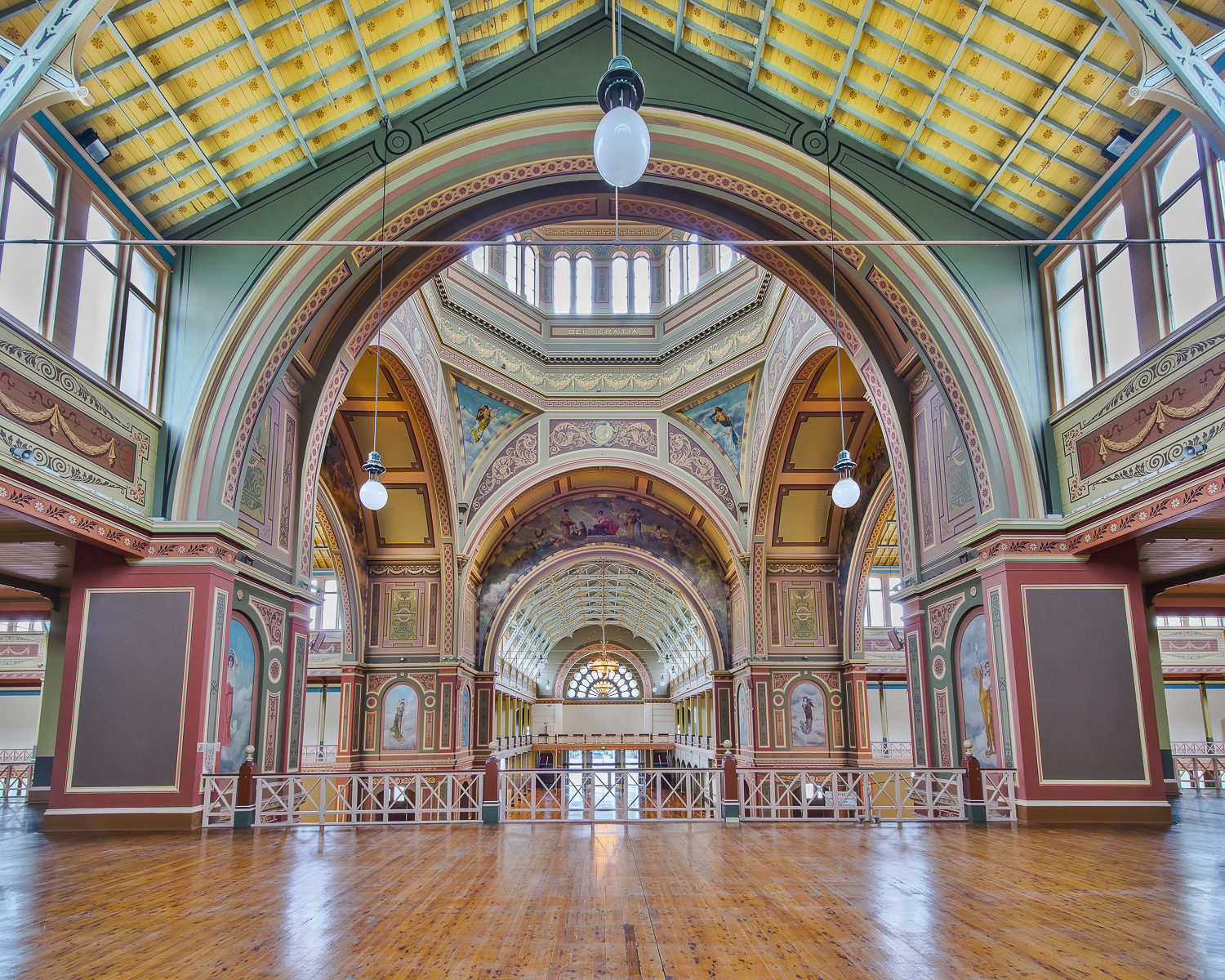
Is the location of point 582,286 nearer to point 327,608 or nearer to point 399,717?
point 399,717

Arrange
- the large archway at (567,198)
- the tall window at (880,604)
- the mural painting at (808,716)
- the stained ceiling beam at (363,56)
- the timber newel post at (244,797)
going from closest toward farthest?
the stained ceiling beam at (363,56) < the timber newel post at (244,797) < the large archway at (567,198) < the mural painting at (808,716) < the tall window at (880,604)

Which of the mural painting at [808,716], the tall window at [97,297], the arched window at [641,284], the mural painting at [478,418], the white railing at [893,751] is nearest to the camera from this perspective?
the tall window at [97,297]

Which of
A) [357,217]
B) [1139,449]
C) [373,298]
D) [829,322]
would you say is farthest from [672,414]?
[1139,449]

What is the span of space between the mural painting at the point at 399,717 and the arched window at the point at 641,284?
40.8ft

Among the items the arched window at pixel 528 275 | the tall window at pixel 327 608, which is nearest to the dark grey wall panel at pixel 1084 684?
the arched window at pixel 528 275

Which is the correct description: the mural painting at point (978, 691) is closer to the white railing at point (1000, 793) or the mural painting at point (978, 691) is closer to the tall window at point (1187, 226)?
the white railing at point (1000, 793)

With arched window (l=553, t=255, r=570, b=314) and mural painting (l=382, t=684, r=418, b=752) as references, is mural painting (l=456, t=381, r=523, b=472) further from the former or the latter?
mural painting (l=382, t=684, r=418, b=752)

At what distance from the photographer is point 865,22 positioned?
10.3 metres

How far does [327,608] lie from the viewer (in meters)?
35.2

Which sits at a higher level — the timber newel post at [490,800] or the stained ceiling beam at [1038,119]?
the stained ceiling beam at [1038,119]

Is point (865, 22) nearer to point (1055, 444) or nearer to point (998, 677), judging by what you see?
point (1055, 444)

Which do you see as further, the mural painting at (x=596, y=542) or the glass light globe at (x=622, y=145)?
the mural painting at (x=596, y=542)

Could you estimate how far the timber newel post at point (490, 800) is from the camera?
11.8 meters

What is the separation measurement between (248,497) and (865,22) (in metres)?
10.2
